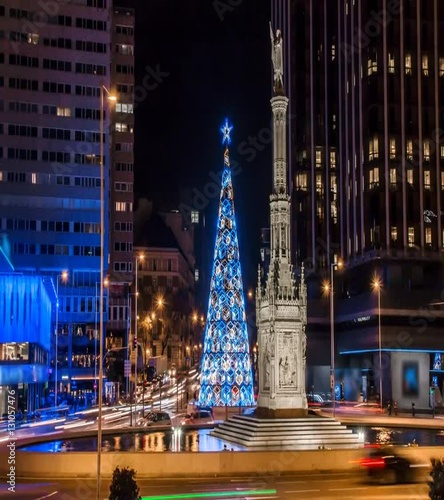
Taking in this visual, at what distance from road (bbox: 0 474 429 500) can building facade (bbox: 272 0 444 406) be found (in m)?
53.4

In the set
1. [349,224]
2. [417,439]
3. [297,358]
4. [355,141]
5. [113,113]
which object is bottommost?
[417,439]

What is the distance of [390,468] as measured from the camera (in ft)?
88.4

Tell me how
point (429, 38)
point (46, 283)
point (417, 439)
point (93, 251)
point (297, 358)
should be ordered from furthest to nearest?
1. point (93, 251)
2. point (429, 38)
3. point (46, 283)
4. point (417, 439)
5. point (297, 358)

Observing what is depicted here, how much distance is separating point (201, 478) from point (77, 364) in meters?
75.6

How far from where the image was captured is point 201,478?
91.4 feet

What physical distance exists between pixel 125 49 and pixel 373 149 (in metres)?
42.6

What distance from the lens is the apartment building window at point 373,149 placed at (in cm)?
8575

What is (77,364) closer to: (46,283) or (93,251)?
(93,251)

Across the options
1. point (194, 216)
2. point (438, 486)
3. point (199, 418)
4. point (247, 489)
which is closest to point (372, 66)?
point (199, 418)

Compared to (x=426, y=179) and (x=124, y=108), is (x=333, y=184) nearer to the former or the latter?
(x=426, y=179)

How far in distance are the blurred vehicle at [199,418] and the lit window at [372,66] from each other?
157 ft

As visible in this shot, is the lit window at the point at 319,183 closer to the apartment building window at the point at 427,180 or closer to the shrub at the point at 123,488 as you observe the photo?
the apartment building window at the point at 427,180

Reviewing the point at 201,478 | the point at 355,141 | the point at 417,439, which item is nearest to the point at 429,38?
the point at 355,141

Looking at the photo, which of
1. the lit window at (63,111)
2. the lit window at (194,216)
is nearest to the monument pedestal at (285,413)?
the lit window at (63,111)
